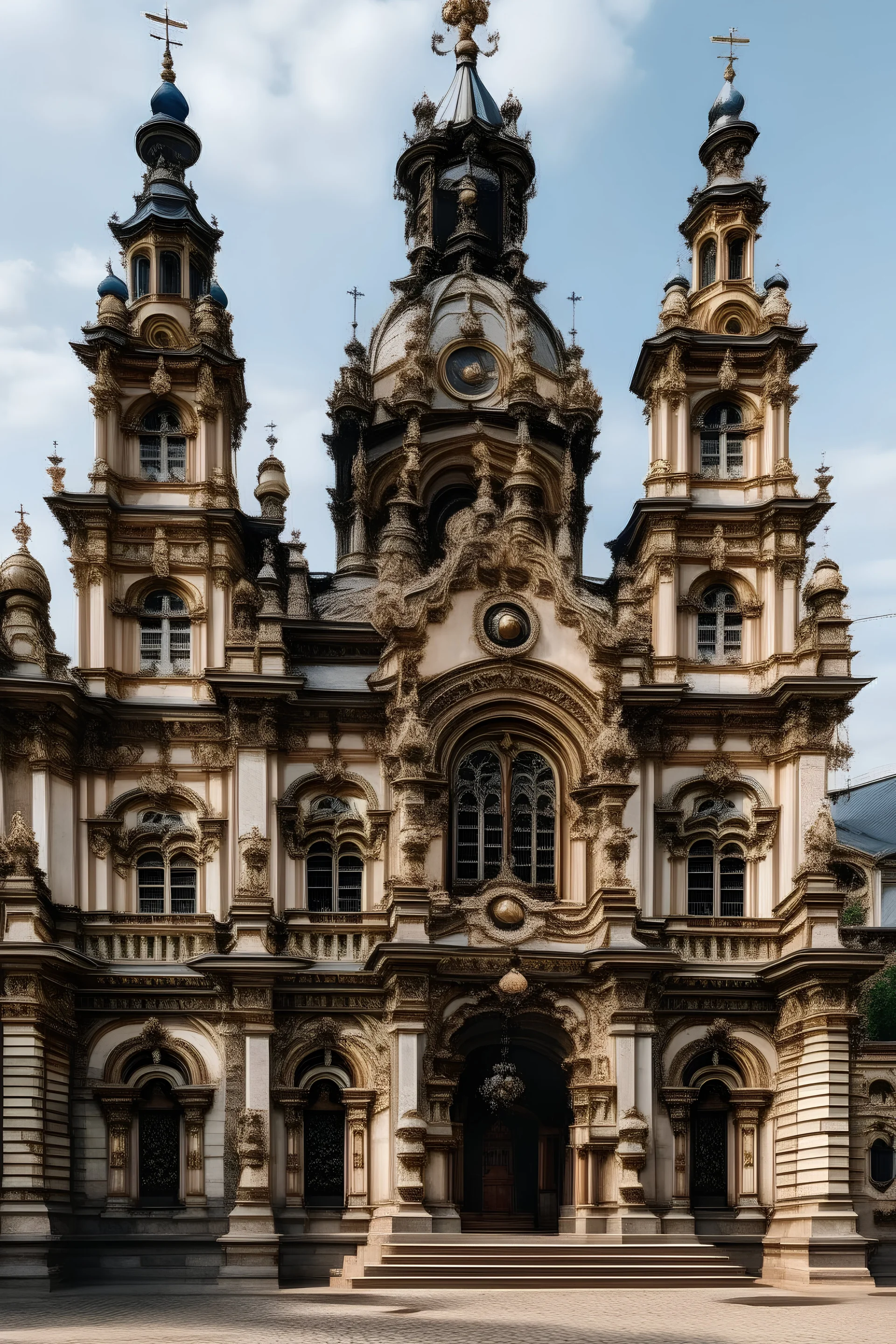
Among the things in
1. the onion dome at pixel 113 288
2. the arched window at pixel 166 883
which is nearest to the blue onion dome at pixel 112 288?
the onion dome at pixel 113 288

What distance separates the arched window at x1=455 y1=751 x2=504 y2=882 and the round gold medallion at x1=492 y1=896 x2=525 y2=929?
1774 mm

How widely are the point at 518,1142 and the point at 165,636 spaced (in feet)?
51.5

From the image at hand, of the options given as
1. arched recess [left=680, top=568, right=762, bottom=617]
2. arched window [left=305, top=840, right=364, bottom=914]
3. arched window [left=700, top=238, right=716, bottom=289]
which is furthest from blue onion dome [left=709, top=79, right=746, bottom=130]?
arched window [left=305, top=840, right=364, bottom=914]

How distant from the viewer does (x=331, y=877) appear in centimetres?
3594

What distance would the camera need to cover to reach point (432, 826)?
34625mm

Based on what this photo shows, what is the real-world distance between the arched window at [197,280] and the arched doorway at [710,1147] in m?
25.8

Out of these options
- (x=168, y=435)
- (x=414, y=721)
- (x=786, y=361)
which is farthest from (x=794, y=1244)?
(x=168, y=435)

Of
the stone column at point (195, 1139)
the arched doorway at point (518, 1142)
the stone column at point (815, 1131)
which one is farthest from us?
the arched doorway at point (518, 1142)

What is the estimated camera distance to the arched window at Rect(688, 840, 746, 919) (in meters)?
36.6

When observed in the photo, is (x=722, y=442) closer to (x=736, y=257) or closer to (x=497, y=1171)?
(x=736, y=257)

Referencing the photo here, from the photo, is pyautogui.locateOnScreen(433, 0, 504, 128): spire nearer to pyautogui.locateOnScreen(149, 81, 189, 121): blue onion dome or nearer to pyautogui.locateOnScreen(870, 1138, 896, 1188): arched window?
pyautogui.locateOnScreen(149, 81, 189, 121): blue onion dome

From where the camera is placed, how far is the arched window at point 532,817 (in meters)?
35.9

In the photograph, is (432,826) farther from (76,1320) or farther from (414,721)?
(76,1320)

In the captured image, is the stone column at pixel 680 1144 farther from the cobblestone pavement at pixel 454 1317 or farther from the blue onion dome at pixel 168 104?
the blue onion dome at pixel 168 104
